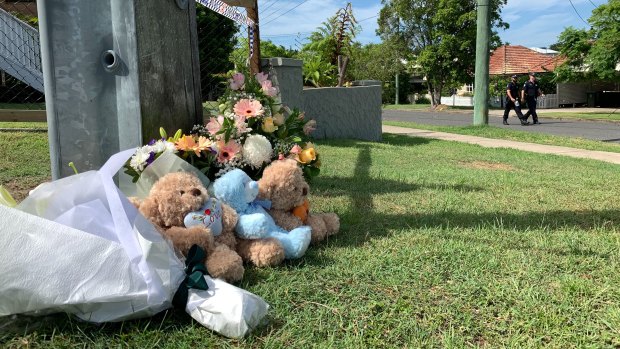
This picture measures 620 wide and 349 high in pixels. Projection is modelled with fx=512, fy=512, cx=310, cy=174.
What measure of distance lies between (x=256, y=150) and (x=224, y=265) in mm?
950

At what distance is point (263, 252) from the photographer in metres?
2.67

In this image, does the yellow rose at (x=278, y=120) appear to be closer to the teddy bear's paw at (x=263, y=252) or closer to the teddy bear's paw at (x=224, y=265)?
the teddy bear's paw at (x=263, y=252)

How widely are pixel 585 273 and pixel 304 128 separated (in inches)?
77.6

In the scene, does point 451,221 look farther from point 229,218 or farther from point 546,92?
point 546,92

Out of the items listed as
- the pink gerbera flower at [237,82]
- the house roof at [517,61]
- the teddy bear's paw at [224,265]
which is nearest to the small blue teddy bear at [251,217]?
the teddy bear's paw at [224,265]

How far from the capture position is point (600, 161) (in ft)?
27.9

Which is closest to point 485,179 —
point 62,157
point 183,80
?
point 183,80

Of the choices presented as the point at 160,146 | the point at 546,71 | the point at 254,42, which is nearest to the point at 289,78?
the point at 254,42

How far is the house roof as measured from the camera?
4641cm

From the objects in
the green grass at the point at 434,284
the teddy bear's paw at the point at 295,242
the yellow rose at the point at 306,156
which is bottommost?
the green grass at the point at 434,284

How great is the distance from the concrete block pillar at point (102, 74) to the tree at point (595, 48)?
2780cm

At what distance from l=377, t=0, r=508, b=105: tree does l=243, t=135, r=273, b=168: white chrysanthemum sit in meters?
37.8

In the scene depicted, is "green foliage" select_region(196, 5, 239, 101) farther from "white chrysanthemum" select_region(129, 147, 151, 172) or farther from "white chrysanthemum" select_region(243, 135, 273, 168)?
"white chrysanthemum" select_region(129, 147, 151, 172)

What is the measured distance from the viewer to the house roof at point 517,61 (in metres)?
46.4
